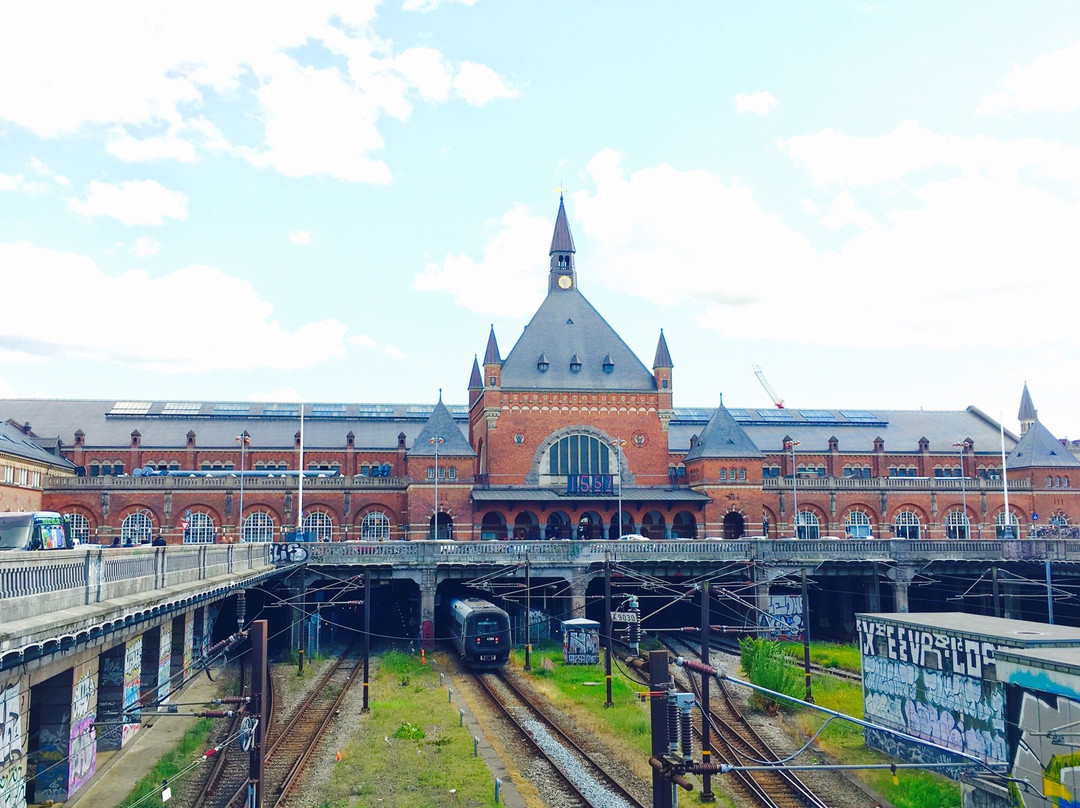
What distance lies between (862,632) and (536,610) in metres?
24.8

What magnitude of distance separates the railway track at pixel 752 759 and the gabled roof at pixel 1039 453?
56.6 meters

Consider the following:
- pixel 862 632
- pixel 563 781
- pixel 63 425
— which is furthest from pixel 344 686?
pixel 63 425

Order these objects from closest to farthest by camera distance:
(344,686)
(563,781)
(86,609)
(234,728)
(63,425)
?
(86,609)
(563,781)
(234,728)
(344,686)
(63,425)

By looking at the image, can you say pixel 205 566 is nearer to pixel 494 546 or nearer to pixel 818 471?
pixel 494 546

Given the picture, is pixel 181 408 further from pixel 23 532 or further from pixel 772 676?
pixel 772 676

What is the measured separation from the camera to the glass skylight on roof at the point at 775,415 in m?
92.9

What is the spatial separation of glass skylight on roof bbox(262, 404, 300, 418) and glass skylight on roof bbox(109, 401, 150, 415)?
1053 centimetres

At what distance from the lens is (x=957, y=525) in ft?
269

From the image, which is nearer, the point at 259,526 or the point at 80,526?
the point at 80,526

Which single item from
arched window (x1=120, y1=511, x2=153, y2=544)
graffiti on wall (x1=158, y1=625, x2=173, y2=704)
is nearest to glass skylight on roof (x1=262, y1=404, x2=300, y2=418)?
arched window (x1=120, y1=511, x2=153, y2=544)

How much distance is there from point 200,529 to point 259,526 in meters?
4.44

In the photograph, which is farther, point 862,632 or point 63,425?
point 63,425

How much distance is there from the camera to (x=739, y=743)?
3198 cm

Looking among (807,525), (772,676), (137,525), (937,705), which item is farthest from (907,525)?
(137,525)
